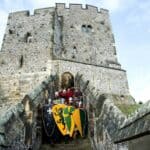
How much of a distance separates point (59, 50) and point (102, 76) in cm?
293

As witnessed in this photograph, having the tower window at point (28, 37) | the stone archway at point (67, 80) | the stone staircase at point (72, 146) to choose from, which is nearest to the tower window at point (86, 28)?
the tower window at point (28, 37)

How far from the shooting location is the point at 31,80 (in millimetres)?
17547

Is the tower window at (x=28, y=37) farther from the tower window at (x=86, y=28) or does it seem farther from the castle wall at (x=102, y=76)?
the tower window at (x=86, y=28)

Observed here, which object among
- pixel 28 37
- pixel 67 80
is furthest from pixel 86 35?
pixel 67 80

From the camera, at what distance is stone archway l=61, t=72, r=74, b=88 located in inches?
638

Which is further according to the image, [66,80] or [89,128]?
[66,80]

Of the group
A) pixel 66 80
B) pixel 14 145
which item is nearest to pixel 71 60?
pixel 66 80

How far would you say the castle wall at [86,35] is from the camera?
19875 mm

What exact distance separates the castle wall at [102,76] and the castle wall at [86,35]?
773 mm

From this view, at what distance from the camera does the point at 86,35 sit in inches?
814

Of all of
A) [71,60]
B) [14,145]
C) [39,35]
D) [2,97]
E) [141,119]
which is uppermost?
[39,35]

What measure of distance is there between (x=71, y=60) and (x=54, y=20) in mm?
2939

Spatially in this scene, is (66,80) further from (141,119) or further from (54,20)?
(141,119)

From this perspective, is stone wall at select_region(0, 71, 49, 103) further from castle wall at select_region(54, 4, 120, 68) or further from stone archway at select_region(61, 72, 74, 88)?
A: castle wall at select_region(54, 4, 120, 68)
